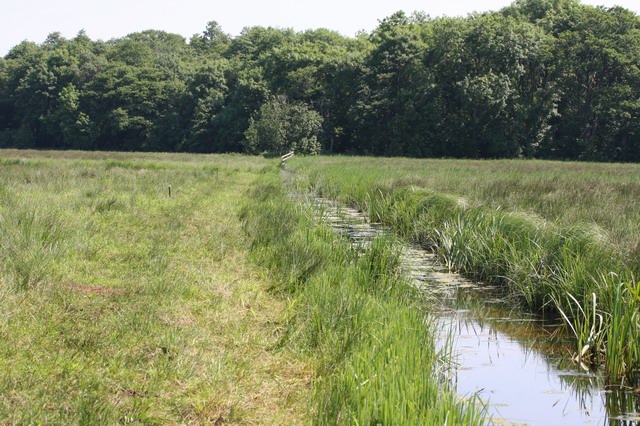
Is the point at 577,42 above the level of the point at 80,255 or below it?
above

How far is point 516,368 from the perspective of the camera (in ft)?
22.3

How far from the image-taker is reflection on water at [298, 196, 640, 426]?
18.9 feet

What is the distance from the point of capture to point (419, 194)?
16109 millimetres

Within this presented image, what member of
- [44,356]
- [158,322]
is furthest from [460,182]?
[44,356]

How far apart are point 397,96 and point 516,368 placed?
55512 millimetres

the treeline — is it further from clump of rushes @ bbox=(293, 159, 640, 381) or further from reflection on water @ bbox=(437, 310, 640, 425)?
reflection on water @ bbox=(437, 310, 640, 425)

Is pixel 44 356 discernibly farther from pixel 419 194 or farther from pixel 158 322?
pixel 419 194

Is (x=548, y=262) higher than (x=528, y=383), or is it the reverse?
(x=548, y=262)

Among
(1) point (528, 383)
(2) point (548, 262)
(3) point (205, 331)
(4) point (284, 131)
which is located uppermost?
(4) point (284, 131)

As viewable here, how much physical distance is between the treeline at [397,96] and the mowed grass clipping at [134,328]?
48.3m

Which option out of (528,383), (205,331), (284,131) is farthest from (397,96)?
(205,331)

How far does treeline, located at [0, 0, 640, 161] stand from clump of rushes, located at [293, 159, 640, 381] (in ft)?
141

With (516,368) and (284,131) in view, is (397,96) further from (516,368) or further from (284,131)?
(516,368)

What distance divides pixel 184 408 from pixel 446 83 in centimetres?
5735
